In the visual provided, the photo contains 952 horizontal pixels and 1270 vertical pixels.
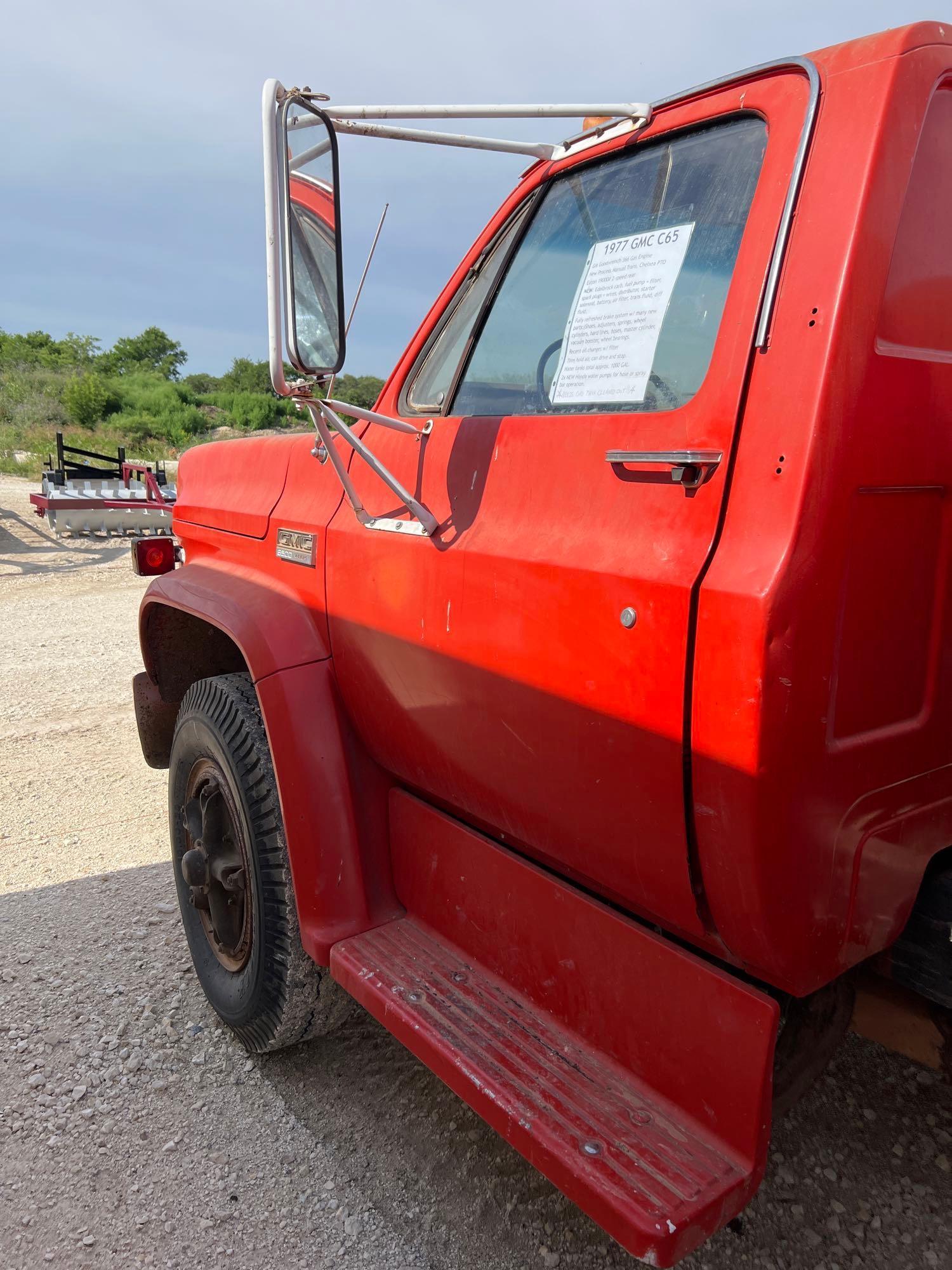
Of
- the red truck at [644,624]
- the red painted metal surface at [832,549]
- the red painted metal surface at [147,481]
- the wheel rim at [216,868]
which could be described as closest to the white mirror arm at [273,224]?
the red truck at [644,624]

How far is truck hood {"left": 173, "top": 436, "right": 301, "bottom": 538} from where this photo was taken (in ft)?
8.68

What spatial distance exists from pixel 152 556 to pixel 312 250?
1.86 meters

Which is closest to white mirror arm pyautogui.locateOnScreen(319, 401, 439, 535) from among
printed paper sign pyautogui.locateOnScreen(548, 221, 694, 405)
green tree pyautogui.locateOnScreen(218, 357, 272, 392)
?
printed paper sign pyautogui.locateOnScreen(548, 221, 694, 405)

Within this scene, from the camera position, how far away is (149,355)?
5816 cm

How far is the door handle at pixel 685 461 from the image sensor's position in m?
1.37

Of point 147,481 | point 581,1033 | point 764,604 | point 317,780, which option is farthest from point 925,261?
point 147,481

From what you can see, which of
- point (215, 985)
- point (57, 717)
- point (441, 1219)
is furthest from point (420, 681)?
point (57, 717)

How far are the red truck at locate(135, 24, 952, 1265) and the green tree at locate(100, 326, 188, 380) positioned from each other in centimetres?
5674

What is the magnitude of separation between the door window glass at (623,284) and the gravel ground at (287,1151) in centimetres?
176

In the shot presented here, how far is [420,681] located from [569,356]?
2.27 feet

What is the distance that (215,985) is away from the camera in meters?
2.77

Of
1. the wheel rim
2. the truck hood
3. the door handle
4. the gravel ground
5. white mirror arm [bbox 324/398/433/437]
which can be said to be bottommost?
the gravel ground

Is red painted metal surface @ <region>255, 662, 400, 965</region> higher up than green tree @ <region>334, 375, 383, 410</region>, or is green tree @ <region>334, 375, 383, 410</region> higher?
green tree @ <region>334, 375, 383, 410</region>

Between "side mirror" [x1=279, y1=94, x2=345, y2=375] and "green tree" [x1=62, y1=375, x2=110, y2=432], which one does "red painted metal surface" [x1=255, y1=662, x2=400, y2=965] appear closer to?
"side mirror" [x1=279, y1=94, x2=345, y2=375]
